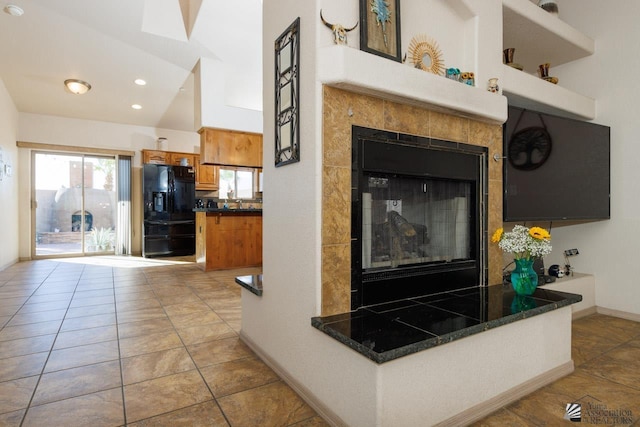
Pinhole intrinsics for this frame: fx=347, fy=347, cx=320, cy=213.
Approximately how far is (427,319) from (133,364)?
1699 millimetres

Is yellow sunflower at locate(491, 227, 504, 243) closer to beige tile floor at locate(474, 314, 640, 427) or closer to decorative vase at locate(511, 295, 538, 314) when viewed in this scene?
decorative vase at locate(511, 295, 538, 314)

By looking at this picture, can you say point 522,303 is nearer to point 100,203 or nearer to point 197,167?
point 197,167

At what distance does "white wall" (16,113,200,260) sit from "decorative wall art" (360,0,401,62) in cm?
671

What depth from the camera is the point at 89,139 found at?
22.1ft

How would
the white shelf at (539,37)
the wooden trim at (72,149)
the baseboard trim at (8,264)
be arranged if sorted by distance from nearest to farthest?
the white shelf at (539,37), the baseboard trim at (8,264), the wooden trim at (72,149)

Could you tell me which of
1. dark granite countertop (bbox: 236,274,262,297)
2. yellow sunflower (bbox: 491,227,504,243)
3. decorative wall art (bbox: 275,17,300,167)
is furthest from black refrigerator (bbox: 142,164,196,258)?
yellow sunflower (bbox: 491,227,504,243)

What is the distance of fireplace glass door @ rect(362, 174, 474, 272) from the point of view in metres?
1.92

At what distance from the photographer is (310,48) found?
1.65 metres

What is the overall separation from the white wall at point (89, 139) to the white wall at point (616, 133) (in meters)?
6.99

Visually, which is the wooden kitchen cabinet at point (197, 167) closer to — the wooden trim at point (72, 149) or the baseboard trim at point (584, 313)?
the wooden trim at point (72, 149)

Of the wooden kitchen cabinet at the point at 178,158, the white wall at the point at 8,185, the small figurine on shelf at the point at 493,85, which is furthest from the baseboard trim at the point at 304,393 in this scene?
the wooden kitchen cabinet at the point at 178,158

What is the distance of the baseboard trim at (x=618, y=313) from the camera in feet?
9.59

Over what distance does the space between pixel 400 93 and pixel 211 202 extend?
5.80m

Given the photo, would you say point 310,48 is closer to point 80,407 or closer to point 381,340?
point 381,340
